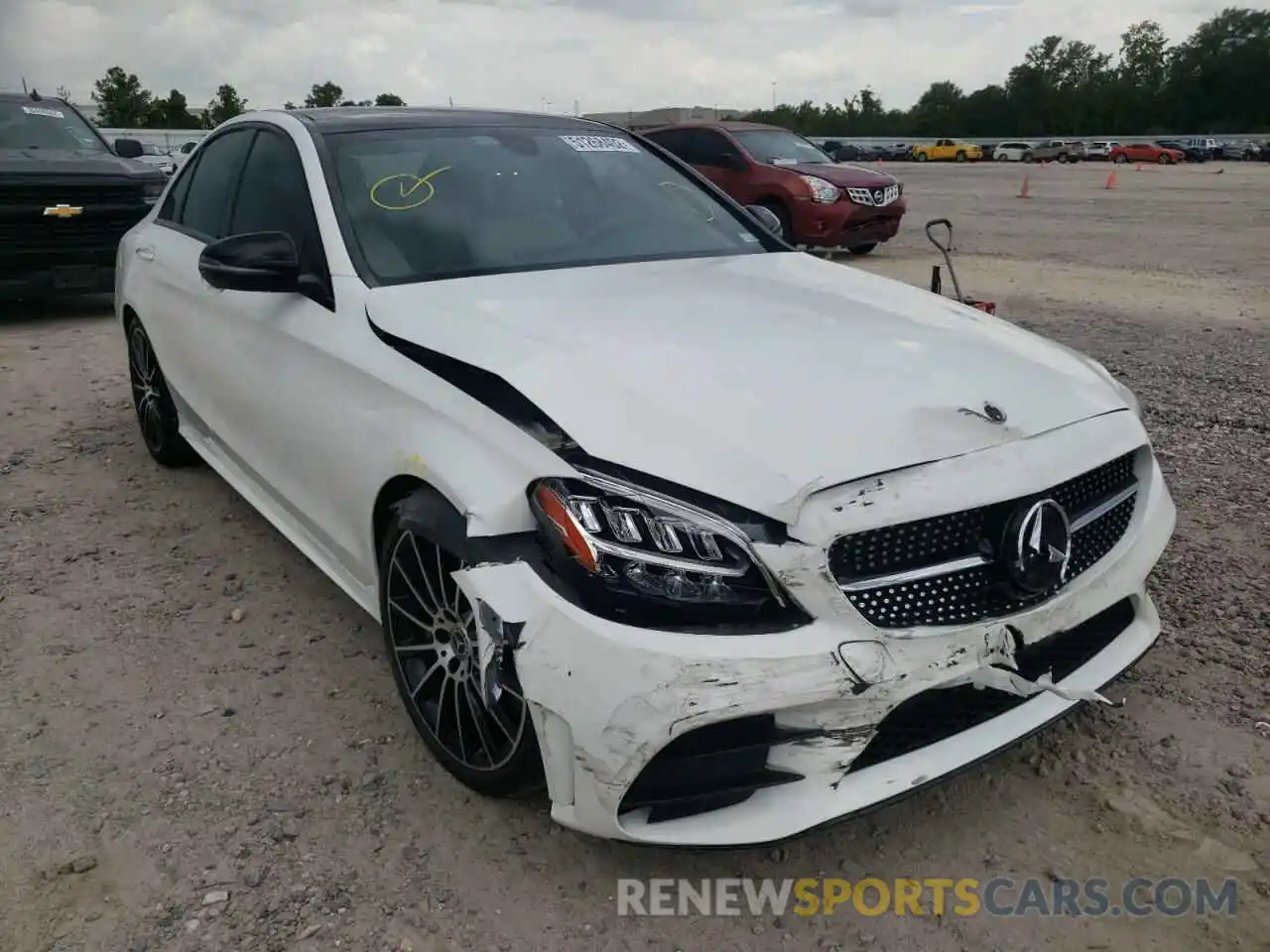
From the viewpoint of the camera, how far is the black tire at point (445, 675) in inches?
90.6

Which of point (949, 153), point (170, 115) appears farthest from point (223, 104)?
point (949, 153)

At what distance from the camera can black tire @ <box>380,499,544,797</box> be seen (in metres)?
2.30

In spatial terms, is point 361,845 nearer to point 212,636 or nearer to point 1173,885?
point 212,636

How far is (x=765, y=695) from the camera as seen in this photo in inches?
76.9

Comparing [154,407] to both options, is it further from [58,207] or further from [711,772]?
[58,207]

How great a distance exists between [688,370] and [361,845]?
134 cm

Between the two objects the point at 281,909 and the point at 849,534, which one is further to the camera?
the point at 281,909

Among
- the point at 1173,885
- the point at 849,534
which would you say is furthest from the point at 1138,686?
the point at 849,534

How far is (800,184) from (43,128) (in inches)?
303

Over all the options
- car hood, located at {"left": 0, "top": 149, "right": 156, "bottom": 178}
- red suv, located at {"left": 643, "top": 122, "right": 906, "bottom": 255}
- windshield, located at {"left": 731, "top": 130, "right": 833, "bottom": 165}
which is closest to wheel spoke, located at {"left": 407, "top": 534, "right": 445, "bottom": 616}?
car hood, located at {"left": 0, "top": 149, "right": 156, "bottom": 178}

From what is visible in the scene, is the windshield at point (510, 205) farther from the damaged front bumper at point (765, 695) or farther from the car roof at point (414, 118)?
the damaged front bumper at point (765, 695)

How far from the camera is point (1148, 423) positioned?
211 inches

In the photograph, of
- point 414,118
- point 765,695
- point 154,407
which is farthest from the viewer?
point 154,407

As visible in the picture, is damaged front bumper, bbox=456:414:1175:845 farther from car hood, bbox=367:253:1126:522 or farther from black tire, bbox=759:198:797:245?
black tire, bbox=759:198:797:245
